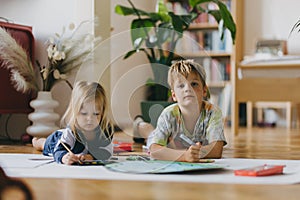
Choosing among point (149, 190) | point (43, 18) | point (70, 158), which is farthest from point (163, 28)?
point (149, 190)

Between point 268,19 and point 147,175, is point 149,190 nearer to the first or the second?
point 147,175

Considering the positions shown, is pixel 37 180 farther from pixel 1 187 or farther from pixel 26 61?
pixel 26 61

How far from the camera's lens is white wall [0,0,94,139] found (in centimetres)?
254

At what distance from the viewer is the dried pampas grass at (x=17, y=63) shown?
7.23ft

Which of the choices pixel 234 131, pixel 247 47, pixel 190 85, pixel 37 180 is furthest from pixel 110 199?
pixel 247 47

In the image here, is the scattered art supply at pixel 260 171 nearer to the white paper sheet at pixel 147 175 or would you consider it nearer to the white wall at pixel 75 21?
the white paper sheet at pixel 147 175

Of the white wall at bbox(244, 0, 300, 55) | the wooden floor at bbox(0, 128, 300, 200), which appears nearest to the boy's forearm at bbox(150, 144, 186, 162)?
the wooden floor at bbox(0, 128, 300, 200)

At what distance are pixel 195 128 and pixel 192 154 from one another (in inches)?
6.4

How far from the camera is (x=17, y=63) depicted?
90.0 inches

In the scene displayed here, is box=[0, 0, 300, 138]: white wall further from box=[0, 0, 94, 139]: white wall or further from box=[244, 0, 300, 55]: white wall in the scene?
box=[244, 0, 300, 55]: white wall

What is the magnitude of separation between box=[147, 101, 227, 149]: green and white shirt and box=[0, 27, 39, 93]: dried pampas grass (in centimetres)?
83

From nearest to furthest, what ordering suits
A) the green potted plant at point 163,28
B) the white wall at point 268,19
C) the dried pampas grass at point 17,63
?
the dried pampas grass at point 17,63, the green potted plant at point 163,28, the white wall at point 268,19

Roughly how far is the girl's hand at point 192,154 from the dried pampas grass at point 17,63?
981 millimetres

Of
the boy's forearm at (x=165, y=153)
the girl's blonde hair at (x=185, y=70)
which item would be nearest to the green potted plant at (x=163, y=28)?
the girl's blonde hair at (x=185, y=70)
